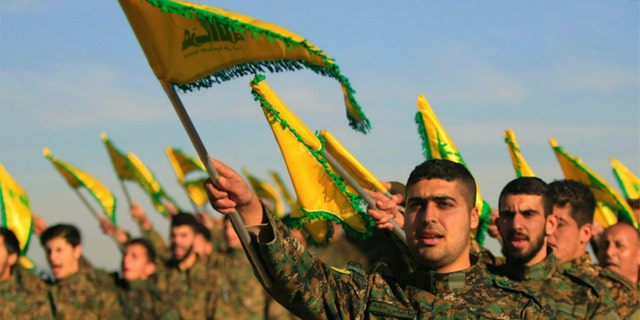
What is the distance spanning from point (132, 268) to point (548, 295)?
6.20 metres

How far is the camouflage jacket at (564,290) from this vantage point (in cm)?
677

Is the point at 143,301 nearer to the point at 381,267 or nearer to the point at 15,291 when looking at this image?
the point at 15,291

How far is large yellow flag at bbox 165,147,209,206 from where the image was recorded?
14391mm

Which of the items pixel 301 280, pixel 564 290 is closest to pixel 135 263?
pixel 564 290

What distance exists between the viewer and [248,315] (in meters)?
13.3

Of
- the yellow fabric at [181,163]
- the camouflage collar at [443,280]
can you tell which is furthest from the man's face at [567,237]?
the yellow fabric at [181,163]

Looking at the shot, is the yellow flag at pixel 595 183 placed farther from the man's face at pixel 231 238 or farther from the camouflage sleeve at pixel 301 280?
the camouflage sleeve at pixel 301 280

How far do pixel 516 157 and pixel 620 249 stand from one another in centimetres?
139

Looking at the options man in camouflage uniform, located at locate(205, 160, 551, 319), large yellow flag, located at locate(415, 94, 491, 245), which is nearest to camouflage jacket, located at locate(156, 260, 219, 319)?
large yellow flag, located at locate(415, 94, 491, 245)

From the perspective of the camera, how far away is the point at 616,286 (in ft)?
25.2

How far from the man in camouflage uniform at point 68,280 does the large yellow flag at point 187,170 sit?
2.86m

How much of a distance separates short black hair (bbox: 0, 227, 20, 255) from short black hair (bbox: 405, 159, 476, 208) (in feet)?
22.9

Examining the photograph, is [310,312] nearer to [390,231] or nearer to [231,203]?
[231,203]

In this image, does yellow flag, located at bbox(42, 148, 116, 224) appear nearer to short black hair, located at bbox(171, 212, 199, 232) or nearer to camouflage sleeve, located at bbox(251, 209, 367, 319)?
short black hair, located at bbox(171, 212, 199, 232)
